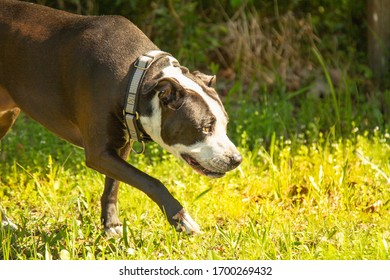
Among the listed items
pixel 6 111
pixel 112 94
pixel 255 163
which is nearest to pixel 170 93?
pixel 112 94

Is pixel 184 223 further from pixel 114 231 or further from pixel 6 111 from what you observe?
pixel 6 111

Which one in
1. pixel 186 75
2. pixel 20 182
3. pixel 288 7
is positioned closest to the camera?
pixel 186 75

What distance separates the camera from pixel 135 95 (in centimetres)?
463

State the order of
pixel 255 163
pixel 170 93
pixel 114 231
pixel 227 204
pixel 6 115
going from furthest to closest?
pixel 255 163, pixel 6 115, pixel 227 204, pixel 114 231, pixel 170 93

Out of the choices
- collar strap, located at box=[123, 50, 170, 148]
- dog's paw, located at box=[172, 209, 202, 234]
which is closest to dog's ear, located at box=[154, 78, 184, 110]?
collar strap, located at box=[123, 50, 170, 148]

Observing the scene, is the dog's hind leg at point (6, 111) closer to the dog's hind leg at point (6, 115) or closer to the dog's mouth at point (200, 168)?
the dog's hind leg at point (6, 115)

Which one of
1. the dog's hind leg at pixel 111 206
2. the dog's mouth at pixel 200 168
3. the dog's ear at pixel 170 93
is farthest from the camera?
the dog's hind leg at pixel 111 206

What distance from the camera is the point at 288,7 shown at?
841 centimetres

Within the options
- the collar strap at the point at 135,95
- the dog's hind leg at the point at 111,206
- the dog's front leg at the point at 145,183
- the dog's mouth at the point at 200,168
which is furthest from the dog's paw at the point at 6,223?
the dog's mouth at the point at 200,168

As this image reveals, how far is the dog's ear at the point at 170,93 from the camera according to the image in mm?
4574

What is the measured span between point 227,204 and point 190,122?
917 mm
